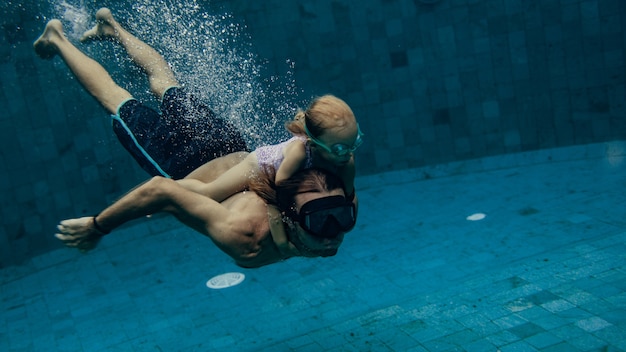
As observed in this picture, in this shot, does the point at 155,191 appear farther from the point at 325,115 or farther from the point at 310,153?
the point at 325,115

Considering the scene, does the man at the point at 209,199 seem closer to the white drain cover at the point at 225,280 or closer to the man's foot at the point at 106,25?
the man's foot at the point at 106,25

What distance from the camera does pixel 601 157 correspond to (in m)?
8.29

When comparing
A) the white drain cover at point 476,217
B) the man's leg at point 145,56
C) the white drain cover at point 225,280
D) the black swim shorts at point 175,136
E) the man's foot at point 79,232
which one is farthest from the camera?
the white drain cover at point 476,217

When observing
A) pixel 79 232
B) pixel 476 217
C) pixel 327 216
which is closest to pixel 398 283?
pixel 476 217

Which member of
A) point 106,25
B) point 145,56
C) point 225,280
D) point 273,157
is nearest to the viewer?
point 273,157

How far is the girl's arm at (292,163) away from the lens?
326 centimetres

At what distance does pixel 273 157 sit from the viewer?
353 centimetres

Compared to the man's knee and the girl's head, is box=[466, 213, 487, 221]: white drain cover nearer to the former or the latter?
the girl's head

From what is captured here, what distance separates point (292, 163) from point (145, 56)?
7.54 ft

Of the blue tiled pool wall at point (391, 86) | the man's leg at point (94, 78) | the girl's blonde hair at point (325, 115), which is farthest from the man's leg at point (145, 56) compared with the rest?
the blue tiled pool wall at point (391, 86)

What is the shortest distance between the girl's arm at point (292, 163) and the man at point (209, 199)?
0.08 meters

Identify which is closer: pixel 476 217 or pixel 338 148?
pixel 338 148

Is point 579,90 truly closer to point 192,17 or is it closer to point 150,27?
point 192,17

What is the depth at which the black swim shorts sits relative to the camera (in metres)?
4.34
